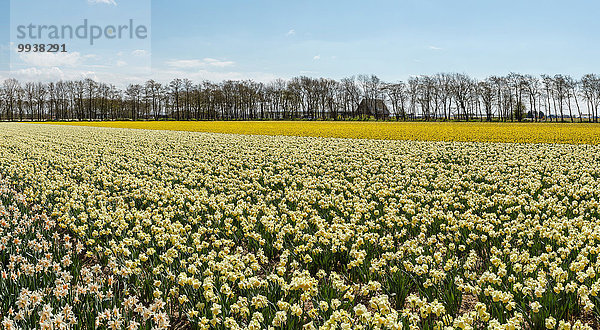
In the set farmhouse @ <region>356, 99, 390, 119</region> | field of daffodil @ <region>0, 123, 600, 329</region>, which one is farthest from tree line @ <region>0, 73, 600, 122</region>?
field of daffodil @ <region>0, 123, 600, 329</region>

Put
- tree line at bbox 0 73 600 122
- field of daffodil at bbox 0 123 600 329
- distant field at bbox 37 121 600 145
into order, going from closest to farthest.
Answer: field of daffodil at bbox 0 123 600 329
distant field at bbox 37 121 600 145
tree line at bbox 0 73 600 122

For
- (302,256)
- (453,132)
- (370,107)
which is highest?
(370,107)

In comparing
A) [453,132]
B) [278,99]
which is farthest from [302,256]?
[278,99]

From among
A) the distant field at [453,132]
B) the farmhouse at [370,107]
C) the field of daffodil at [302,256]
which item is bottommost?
the field of daffodil at [302,256]

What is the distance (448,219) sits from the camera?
7.03 meters

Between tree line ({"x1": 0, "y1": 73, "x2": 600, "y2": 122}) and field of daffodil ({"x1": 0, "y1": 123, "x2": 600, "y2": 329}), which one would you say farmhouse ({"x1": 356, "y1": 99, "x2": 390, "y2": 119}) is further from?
field of daffodil ({"x1": 0, "y1": 123, "x2": 600, "y2": 329})

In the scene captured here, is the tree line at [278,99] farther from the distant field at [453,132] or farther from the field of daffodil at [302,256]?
the field of daffodil at [302,256]

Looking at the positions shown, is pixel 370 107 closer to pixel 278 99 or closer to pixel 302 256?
pixel 278 99

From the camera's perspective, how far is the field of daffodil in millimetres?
3949

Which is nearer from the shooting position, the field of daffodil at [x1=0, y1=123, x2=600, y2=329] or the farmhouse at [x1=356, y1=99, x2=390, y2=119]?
the field of daffodil at [x1=0, y1=123, x2=600, y2=329]

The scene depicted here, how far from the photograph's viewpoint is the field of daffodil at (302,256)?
13.0 feet

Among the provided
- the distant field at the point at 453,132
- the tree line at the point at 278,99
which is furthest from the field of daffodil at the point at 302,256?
the tree line at the point at 278,99

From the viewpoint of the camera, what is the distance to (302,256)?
5680 millimetres

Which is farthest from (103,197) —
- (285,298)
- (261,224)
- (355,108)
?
(355,108)
